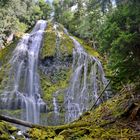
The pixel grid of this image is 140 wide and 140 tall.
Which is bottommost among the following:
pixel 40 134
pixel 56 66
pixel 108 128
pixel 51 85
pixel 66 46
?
pixel 40 134

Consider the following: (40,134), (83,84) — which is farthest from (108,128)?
(83,84)

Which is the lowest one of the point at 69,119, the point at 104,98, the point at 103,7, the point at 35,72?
the point at 69,119

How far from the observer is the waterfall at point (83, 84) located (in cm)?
1730

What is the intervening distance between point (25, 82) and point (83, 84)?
3.68m

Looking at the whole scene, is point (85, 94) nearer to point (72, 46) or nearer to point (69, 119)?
point (69, 119)

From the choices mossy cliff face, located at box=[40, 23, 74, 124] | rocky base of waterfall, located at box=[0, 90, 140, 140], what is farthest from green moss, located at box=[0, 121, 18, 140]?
mossy cliff face, located at box=[40, 23, 74, 124]

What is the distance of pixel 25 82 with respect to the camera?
771 inches

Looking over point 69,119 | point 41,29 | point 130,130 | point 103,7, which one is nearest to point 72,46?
point 41,29

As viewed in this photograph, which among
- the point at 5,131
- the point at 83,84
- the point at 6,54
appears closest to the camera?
the point at 5,131

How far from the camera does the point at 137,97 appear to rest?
25.2ft

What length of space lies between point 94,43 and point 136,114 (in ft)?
60.8

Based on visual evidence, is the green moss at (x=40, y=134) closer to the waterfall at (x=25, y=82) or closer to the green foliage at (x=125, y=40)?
the green foliage at (x=125, y=40)

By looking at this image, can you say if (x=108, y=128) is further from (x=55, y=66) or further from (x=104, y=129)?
(x=55, y=66)

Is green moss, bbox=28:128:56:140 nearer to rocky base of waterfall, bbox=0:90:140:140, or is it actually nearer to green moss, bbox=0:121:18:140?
rocky base of waterfall, bbox=0:90:140:140
